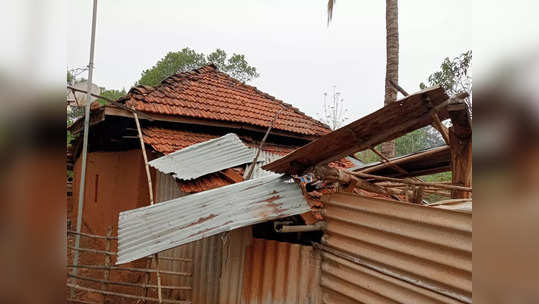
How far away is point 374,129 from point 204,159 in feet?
11.6

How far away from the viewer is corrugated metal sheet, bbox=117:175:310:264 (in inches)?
127

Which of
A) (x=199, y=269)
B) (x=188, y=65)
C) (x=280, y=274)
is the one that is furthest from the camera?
(x=188, y=65)

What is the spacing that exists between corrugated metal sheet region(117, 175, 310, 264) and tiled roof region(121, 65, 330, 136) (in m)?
3.40

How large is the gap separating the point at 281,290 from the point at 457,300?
1777 millimetres

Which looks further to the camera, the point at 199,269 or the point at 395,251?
the point at 199,269

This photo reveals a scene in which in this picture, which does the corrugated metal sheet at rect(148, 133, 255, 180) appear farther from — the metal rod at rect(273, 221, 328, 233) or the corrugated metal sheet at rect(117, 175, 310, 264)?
the metal rod at rect(273, 221, 328, 233)

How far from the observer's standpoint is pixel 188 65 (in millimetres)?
29125

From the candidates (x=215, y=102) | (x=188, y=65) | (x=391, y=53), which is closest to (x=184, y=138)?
(x=215, y=102)

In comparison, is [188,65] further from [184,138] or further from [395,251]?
[395,251]

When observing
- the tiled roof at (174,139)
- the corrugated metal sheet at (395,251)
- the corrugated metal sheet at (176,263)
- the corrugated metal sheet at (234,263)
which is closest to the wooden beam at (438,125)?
the corrugated metal sheet at (395,251)

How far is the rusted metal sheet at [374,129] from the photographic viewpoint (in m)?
2.62

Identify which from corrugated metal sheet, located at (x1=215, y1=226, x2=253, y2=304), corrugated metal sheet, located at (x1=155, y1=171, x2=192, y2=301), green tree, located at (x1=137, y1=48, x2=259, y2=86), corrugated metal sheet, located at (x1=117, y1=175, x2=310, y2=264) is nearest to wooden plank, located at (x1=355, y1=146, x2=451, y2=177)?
corrugated metal sheet, located at (x1=117, y1=175, x2=310, y2=264)

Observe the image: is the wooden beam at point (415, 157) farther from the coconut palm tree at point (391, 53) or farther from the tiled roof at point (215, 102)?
the tiled roof at point (215, 102)
